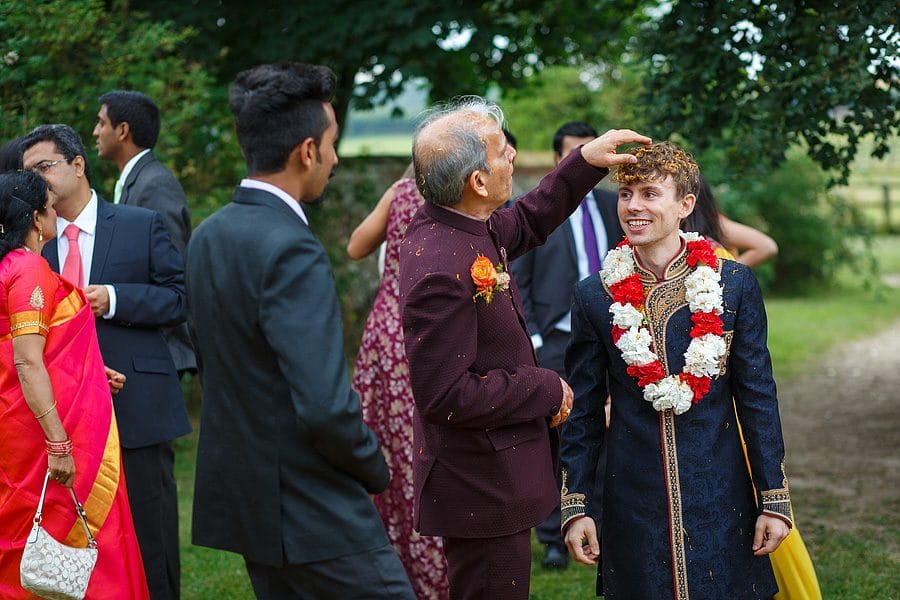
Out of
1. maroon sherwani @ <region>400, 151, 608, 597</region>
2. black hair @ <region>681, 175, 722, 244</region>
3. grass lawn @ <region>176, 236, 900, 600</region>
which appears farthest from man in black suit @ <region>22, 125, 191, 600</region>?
black hair @ <region>681, 175, 722, 244</region>

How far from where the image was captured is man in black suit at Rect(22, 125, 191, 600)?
4.59m

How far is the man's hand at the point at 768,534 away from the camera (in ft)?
11.5

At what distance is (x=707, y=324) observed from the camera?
3.55 m

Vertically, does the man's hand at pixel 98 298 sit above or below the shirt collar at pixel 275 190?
below

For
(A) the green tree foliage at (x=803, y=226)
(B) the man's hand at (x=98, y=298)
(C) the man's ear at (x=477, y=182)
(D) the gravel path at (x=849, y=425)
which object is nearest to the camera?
(C) the man's ear at (x=477, y=182)

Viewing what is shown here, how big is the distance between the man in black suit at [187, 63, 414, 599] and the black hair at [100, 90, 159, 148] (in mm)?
2198

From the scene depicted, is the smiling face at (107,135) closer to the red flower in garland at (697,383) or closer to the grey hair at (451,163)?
the grey hair at (451,163)

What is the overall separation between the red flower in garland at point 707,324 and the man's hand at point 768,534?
24.0 inches

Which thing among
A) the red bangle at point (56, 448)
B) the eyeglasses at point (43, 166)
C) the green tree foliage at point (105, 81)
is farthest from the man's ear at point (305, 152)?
the green tree foliage at point (105, 81)

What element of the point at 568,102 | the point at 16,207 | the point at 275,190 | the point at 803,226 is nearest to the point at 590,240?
the point at 16,207

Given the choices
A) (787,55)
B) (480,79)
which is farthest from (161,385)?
(480,79)

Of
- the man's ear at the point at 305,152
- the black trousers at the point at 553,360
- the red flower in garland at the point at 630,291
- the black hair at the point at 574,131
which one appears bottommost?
the black trousers at the point at 553,360

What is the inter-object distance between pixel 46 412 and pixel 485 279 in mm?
1644

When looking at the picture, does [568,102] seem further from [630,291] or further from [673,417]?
[673,417]
